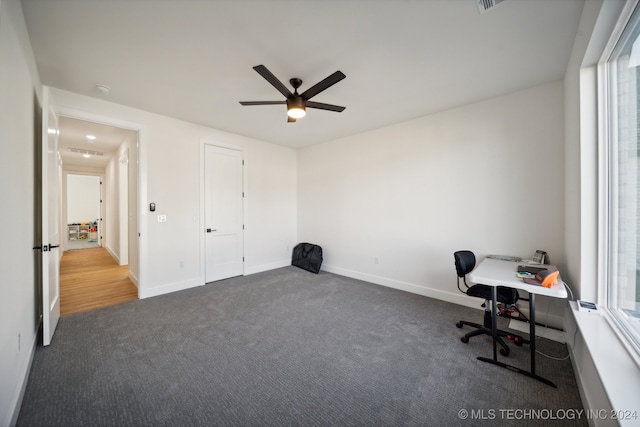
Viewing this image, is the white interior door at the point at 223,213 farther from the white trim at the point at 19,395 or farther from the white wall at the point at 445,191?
the white trim at the point at 19,395

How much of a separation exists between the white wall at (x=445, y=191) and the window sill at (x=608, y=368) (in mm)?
1151

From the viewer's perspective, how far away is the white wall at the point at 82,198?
28.8ft

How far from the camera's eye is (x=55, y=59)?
2.30m

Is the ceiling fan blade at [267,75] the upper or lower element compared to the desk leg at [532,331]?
upper

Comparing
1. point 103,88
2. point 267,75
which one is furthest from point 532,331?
point 103,88

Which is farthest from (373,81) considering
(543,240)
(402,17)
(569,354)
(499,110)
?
(569,354)

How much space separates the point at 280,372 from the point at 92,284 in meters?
4.31

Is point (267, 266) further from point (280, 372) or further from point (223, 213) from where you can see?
point (280, 372)

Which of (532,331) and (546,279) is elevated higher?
(546,279)

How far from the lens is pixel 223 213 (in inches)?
177

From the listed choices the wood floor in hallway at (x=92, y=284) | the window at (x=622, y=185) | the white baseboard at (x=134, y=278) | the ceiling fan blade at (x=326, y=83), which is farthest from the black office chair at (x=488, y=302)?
the white baseboard at (x=134, y=278)

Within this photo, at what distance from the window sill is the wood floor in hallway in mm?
4794

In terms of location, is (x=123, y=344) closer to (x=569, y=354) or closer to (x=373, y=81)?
(x=373, y=81)

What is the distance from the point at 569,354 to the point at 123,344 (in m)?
4.14
